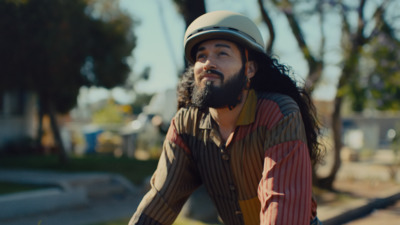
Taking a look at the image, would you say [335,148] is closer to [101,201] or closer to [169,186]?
[101,201]

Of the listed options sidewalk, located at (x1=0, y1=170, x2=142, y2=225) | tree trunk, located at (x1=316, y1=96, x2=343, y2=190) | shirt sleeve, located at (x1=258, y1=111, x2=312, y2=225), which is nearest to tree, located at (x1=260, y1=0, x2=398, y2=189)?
tree trunk, located at (x1=316, y1=96, x2=343, y2=190)

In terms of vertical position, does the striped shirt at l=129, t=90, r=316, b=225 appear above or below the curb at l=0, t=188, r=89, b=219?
above

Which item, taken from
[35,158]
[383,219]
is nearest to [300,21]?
[383,219]

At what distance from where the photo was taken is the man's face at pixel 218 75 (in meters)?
2.08

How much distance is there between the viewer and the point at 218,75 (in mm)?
2084

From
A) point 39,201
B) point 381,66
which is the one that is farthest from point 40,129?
point 381,66

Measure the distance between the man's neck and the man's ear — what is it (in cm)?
8

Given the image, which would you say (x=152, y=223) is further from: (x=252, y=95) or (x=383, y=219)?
(x=383, y=219)

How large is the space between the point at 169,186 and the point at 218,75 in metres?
0.58

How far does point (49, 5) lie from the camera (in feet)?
38.8

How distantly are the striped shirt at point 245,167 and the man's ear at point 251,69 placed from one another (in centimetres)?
8

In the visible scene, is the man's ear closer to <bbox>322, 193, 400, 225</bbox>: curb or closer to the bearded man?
the bearded man

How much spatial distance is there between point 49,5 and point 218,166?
10649 millimetres

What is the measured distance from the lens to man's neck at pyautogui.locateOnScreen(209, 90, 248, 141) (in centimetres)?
221
